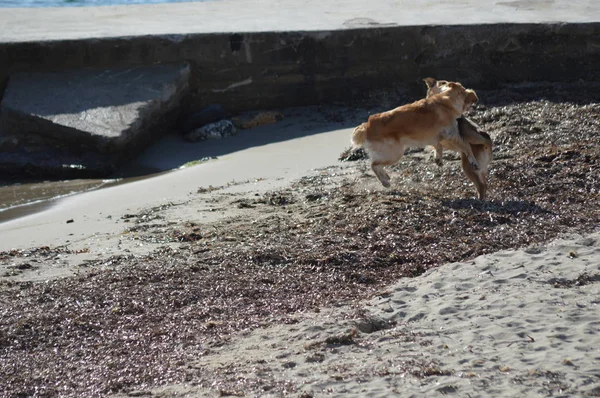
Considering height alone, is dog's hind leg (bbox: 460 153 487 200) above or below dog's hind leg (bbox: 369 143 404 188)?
below

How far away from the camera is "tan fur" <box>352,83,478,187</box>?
27.9ft

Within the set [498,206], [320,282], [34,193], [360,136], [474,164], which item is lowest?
[320,282]

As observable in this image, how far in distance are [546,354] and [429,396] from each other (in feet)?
2.68

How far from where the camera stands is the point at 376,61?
1294 centimetres

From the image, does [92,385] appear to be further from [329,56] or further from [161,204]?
[329,56]

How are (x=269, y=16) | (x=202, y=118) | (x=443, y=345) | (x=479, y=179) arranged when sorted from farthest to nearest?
(x=269, y=16) → (x=202, y=118) → (x=479, y=179) → (x=443, y=345)

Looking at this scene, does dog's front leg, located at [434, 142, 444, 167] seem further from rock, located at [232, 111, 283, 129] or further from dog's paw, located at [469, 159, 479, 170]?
rock, located at [232, 111, 283, 129]

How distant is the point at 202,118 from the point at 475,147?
194 inches

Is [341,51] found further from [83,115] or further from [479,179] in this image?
[479,179]

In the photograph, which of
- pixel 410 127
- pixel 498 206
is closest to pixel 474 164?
pixel 498 206

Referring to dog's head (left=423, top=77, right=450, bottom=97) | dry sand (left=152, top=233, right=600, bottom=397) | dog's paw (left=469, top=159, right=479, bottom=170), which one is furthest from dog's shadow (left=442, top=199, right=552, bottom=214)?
dog's head (left=423, top=77, right=450, bottom=97)

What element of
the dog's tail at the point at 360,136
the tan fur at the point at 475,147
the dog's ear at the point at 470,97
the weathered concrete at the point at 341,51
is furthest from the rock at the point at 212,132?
the dog's ear at the point at 470,97

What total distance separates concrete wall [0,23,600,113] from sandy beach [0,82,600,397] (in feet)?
9.39

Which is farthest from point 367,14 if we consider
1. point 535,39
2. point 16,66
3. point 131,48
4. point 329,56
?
point 16,66
